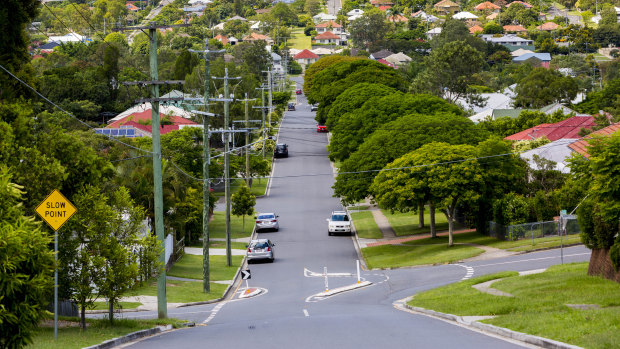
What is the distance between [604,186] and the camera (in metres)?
25.5

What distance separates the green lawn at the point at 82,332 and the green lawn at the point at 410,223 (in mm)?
35139

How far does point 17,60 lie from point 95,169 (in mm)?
7448

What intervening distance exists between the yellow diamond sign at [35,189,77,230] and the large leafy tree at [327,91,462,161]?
184ft

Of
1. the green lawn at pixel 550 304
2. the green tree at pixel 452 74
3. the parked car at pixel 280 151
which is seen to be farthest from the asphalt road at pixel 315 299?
the green tree at pixel 452 74

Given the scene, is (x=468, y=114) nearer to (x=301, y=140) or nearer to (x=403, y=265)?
(x=301, y=140)

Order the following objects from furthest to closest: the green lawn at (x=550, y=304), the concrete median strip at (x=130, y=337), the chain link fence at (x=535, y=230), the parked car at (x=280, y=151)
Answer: the parked car at (x=280, y=151) < the chain link fence at (x=535, y=230) < the concrete median strip at (x=130, y=337) < the green lawn at (x=550, y=304)

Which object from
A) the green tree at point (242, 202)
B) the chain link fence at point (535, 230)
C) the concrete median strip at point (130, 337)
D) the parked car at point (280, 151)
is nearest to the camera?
the concrete median strip at point (130, 337)

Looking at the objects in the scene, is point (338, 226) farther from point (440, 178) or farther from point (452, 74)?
point (452, 74)

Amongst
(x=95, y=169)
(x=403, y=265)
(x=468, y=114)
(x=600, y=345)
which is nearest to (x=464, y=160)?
(x=403, y=265)

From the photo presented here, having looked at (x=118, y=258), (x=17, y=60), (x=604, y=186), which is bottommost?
(x=118, y=258)

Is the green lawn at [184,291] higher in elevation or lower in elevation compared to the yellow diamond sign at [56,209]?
lower

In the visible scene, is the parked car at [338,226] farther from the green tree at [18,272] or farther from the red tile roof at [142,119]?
the green tree at [18,272]

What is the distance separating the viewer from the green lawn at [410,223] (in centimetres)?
6144

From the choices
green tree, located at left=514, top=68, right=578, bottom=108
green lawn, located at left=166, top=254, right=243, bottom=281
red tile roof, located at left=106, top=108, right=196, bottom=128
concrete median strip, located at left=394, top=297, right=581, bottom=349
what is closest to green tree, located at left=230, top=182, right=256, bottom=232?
green lawn, located at left=166, top=254, right=243, bottom=281
